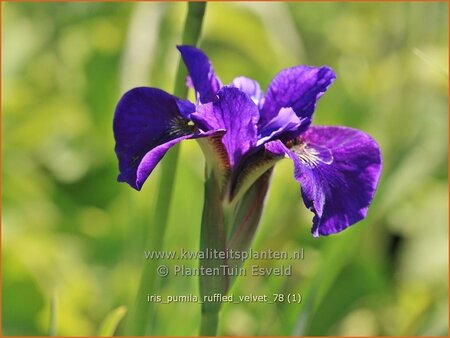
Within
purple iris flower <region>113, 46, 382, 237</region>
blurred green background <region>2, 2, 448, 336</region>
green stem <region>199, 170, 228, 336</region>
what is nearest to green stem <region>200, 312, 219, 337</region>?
green stem <region>199, 170, 228, 336</region>

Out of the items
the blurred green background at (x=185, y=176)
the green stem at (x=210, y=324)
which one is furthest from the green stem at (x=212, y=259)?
the blurred green background at (x=185, y=176)

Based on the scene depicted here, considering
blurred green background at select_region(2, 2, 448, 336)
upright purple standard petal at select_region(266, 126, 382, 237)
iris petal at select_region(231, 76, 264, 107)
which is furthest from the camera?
blurred green background at select_region(2, 2, 448, 336)

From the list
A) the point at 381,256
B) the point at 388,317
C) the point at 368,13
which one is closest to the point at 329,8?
the point at 368,13

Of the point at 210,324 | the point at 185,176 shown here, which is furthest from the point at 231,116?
the point at 185,176

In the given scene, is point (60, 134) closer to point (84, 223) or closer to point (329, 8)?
point (84, 223)

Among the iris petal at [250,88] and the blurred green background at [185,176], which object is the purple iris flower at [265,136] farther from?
the blurred green background at [185,176]

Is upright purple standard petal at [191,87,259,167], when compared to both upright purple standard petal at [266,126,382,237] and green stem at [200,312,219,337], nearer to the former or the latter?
upright purple standard petal at [266,126,382,237]
